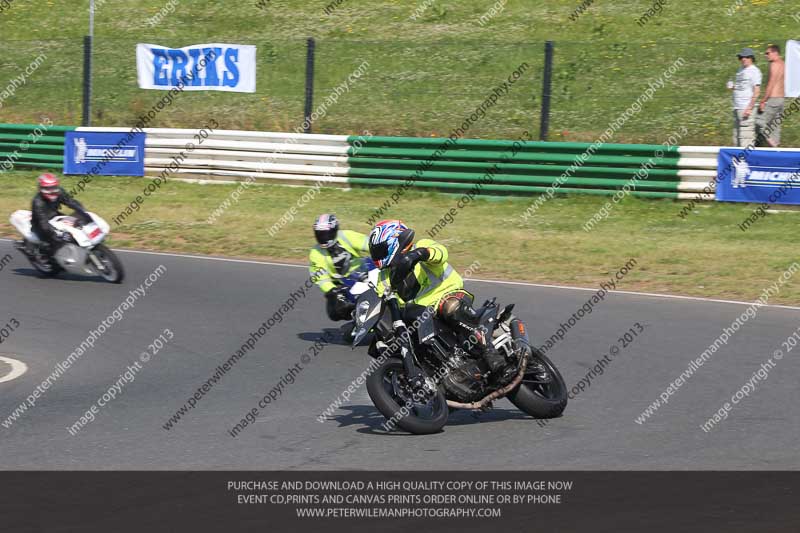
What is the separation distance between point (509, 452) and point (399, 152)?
14.1m

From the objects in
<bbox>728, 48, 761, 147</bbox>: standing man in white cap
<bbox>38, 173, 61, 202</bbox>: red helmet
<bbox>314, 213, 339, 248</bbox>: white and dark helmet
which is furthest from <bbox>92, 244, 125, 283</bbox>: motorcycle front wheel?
<bbox>728, 48, 761, 147</bbox>: standing man in white cap

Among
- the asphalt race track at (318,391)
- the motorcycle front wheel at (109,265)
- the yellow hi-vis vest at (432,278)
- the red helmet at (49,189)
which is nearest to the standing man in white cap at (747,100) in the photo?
the asphalt race track at (318,391)

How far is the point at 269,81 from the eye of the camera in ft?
91.7

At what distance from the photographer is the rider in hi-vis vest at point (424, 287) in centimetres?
849

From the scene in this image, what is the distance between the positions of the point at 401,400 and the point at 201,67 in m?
17.0

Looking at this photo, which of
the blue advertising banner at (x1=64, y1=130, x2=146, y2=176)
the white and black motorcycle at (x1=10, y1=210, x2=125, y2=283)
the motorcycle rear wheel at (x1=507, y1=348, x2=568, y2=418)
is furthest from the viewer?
the blue advertising banner at (x1=64, y1=130, x2=146, y2=176)

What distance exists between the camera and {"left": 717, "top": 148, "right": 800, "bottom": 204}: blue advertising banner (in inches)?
723

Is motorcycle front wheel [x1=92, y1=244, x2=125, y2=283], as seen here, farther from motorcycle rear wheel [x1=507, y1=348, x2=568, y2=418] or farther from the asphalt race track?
motorcycle rear wheel [x1=507, y1=348, x2=568, y2=418]

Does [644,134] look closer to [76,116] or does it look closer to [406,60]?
[406,60]

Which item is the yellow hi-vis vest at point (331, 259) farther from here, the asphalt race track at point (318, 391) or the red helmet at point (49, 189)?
the red helmet at point (49, 189)

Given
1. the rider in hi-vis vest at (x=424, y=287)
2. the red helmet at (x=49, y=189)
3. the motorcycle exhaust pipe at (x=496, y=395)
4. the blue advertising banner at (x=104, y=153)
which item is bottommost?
the blue advertising banner at (x=104, y=153)

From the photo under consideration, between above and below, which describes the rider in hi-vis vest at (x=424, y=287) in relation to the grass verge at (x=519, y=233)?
above

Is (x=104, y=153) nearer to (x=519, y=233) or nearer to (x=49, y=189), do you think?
(x=49, y=189)
